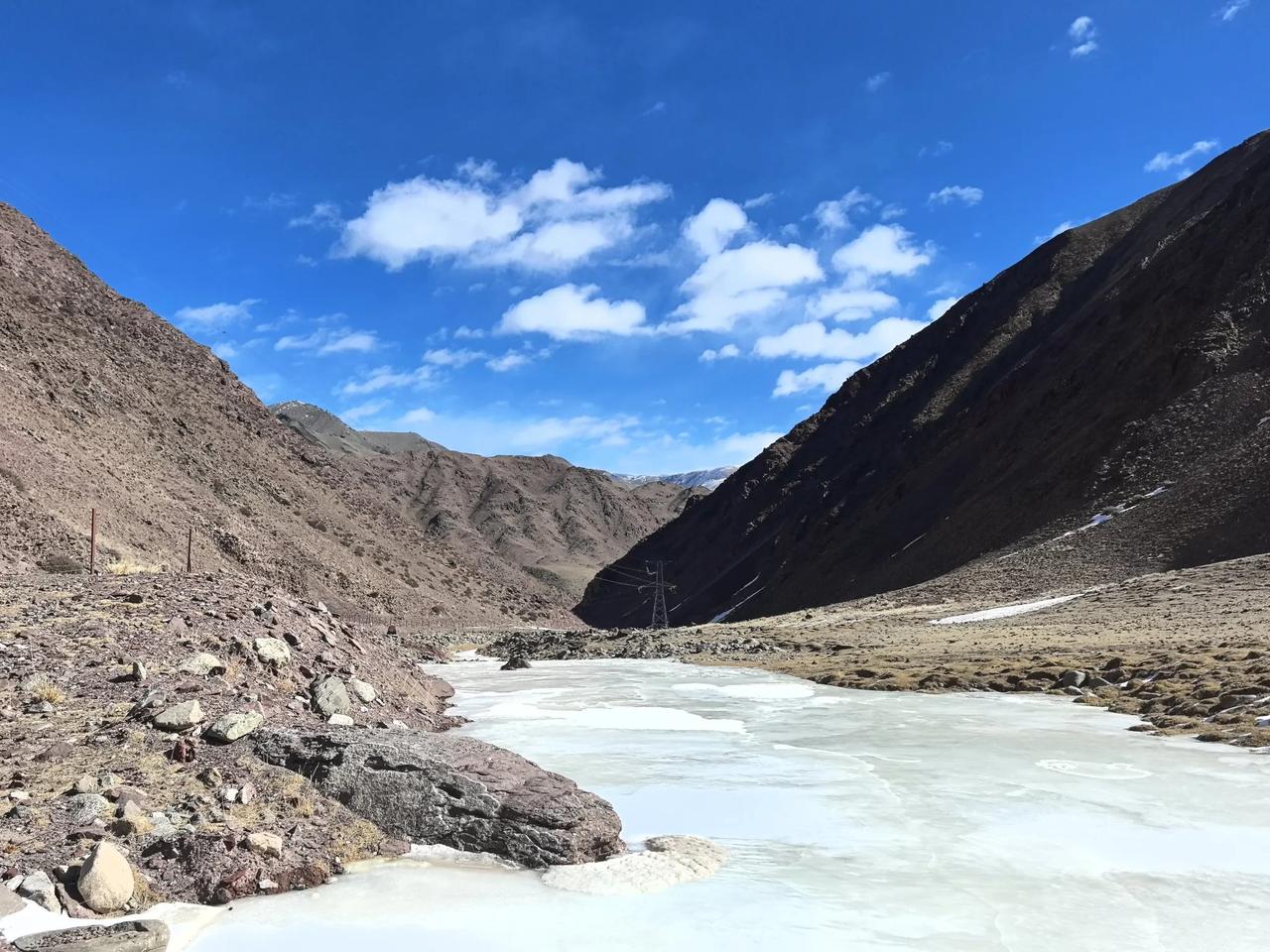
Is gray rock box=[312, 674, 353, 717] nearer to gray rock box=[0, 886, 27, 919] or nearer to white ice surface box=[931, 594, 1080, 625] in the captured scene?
gray rock box=[0, 886, 27, 919]

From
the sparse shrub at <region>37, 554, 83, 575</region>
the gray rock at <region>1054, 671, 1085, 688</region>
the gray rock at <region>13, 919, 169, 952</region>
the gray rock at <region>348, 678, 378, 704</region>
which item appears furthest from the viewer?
the sparse shrub at <region>37, 554, 83, 575</region>

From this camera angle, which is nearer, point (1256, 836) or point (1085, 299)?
point (1256, 836)

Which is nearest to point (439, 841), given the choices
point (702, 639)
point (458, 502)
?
point (702, 639)

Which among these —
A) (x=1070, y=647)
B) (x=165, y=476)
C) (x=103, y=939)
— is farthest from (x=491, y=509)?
(x=103, y=939)

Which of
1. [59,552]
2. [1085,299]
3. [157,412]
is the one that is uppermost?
[1085,299]

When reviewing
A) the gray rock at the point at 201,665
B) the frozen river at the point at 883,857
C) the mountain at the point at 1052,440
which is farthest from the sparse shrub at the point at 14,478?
the mountain at the point at 1052,440

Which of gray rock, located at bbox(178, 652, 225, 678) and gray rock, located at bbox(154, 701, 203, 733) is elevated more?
gray rock, located at bbox(178, 652, 225, 678)

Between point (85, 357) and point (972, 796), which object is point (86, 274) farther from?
point (972, 796)

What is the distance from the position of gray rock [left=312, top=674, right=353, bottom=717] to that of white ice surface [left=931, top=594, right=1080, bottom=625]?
3409 centimetres

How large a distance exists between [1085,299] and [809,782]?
293ft

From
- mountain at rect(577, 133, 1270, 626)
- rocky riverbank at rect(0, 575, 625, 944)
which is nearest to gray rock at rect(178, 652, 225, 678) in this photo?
rocky riverbank at rect(0, 575, 625, 944)

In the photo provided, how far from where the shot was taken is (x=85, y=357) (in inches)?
2078

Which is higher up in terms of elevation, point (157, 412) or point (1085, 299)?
point (1085, 299)

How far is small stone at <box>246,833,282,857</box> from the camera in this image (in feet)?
21.5
